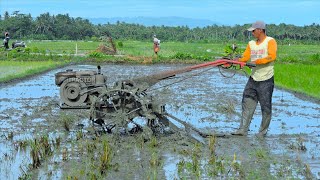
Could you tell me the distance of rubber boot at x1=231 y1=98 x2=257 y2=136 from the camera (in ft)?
26.3

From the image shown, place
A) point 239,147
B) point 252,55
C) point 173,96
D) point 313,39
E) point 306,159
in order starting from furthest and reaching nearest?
point 313,39, point 173,96, point 252,55, point 239,147, point 306,159

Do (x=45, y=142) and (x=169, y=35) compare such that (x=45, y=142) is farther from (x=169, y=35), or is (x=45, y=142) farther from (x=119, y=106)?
(x=169, y=35)

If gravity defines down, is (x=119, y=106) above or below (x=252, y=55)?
below

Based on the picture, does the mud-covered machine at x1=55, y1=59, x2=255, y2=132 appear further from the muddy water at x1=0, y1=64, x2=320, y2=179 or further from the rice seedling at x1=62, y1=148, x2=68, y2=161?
the rice seedling at x1=62, y1=148, x2=68, y2=161

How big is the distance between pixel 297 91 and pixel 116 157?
843cm

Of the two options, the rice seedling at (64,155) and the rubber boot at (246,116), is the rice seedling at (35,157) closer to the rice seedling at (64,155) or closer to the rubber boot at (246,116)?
the rice seedling at (64,155)

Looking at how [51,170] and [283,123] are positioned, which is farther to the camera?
[283,123]

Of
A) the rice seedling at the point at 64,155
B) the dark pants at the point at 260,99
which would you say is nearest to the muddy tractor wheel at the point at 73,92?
the rice seedling at the point at 64,155

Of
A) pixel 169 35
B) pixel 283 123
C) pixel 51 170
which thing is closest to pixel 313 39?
pixel 169 35

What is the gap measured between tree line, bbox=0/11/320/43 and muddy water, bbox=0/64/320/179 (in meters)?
36.0

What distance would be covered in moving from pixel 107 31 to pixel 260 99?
57.0 metres

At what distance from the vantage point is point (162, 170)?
6.08m

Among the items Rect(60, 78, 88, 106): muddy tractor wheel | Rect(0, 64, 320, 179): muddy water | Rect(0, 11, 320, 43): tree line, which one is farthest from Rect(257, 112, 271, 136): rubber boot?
Rect(0, 11, 320, 43): tree line

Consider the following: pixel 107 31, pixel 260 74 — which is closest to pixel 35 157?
pixel 260 74
